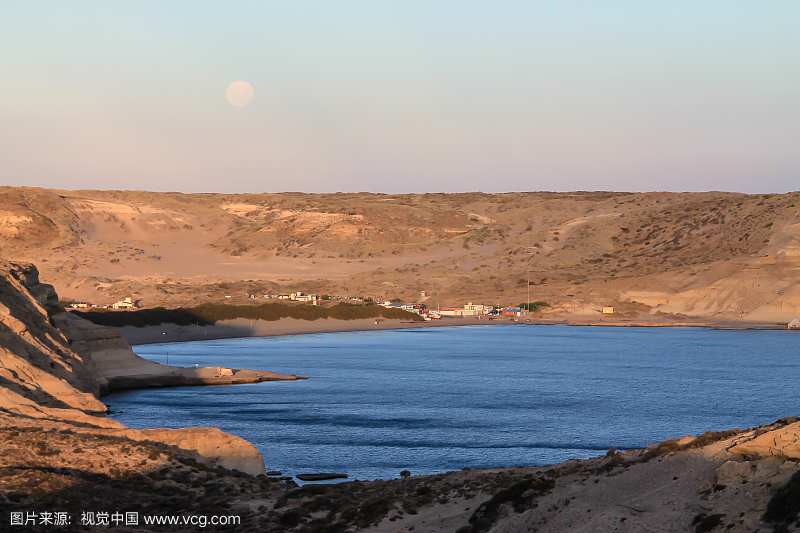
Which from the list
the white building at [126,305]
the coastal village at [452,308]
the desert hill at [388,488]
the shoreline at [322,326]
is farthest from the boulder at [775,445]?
the coastal village at [452,308]

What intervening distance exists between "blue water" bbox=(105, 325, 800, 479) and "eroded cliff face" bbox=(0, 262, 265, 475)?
4922mm

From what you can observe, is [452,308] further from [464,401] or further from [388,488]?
[388,488]

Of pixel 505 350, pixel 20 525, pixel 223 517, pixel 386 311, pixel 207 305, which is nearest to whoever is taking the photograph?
pixel 20 525

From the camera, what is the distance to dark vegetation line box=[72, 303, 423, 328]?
4695 inches

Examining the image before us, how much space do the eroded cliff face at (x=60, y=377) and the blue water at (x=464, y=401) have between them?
4.92 metres

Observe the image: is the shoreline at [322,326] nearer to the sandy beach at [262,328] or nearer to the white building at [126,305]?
the sandy beach at [262,328]

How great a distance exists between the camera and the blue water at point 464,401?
125 feet

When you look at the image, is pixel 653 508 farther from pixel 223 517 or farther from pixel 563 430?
pixel 563 430

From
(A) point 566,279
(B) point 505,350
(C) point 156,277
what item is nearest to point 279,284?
(C) point 156,277

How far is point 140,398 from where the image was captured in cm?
5616

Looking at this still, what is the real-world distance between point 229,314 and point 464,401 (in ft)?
308

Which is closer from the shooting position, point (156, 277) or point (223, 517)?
point (223, 517)

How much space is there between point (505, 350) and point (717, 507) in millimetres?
91972

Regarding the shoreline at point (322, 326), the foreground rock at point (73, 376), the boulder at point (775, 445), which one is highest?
the boulder at point (775, 445)
